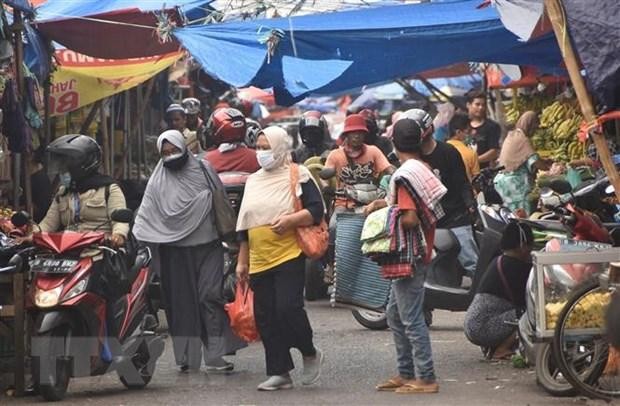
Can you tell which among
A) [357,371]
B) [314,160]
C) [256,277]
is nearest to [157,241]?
[256,277]

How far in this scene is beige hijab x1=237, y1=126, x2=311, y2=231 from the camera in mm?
9828

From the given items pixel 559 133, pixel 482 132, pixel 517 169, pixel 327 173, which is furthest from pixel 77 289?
pixel 482 132

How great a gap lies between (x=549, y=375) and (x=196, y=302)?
9.05 ft

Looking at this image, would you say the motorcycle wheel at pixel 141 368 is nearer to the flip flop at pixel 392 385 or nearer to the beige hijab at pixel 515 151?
the flip flop at pixel 392 385

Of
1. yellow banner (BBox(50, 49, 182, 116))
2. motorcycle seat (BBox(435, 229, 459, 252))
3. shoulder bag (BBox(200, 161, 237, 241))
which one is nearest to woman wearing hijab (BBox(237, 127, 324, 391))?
shoulder bag (BBox(200, 161, 237, 241))

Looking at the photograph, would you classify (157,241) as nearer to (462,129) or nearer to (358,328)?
(358,328)

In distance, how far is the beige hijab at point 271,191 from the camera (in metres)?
9.83

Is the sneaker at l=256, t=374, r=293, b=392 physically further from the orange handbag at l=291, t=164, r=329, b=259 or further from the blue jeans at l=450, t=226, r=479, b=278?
the blue jeans at l=450, t=226, r=479, b=278

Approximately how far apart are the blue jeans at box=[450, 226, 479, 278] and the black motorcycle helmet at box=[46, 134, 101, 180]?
353 cm

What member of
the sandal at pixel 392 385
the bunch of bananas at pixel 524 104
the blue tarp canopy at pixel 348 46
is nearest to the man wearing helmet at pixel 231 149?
the blue tarp canopy at pixel 348 46

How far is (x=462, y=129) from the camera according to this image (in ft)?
53.2

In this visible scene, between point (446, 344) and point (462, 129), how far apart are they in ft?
15.7

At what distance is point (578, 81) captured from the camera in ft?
28.9

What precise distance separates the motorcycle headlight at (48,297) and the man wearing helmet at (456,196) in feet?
12.5
